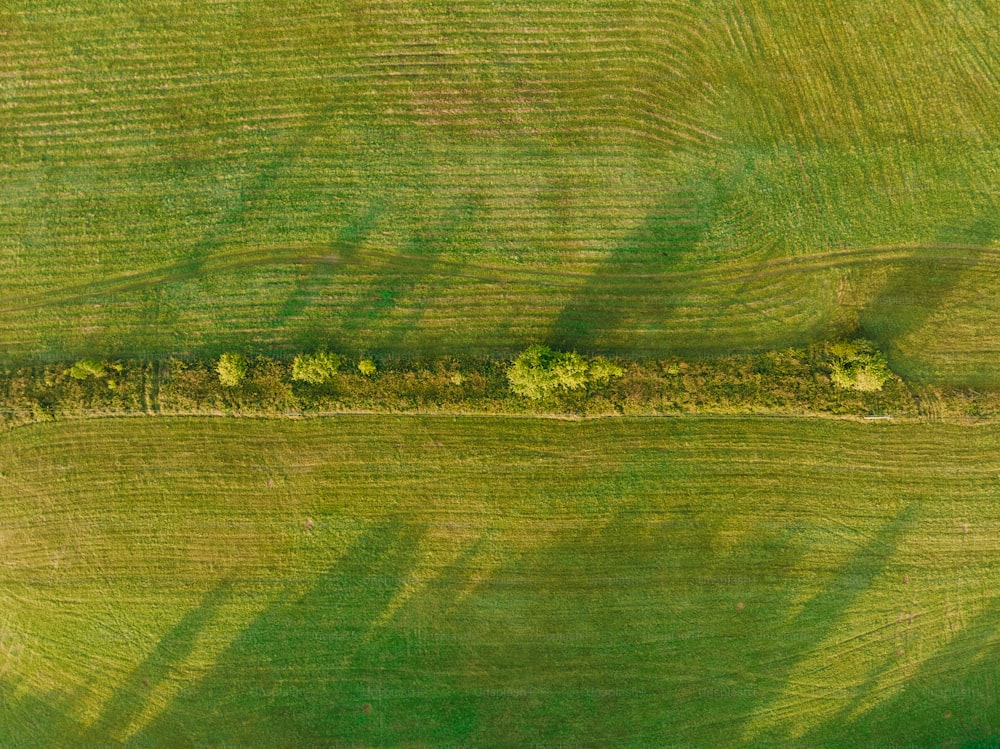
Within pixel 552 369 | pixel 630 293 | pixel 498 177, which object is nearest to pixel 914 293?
pixel 630 293

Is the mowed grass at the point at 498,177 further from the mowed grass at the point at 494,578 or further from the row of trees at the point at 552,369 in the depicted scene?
the mowed grass at the point at 494,578

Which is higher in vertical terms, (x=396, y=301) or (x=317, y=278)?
(x=317, y=278)

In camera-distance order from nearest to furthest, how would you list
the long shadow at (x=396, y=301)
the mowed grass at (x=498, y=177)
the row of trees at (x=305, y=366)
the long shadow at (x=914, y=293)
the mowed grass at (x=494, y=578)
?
the row of trees at (x=305, y=366) → the mowed grass at (x=494, y=578) → the long shadow at (x=396, y=301) → the mowed grass at (x=498, y=177) → the long shadow at (x=914, y=293)

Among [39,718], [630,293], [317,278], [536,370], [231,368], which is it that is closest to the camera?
[536,370]

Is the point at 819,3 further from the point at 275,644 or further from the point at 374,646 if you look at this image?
the point at 275,644

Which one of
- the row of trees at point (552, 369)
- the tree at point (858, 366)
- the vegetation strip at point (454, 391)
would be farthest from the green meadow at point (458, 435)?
the row of trees at point (552, 369)

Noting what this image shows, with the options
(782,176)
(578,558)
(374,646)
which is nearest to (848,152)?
(782,176)

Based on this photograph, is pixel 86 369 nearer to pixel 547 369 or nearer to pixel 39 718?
pixel 39 718
